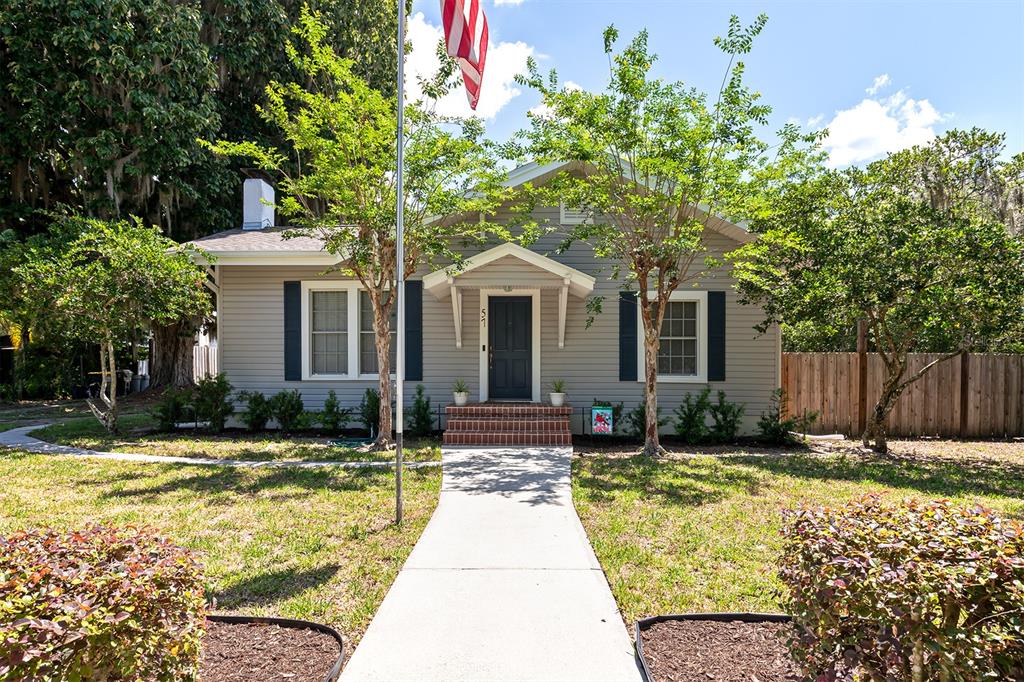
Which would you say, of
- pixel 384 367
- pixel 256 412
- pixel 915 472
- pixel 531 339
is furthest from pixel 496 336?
pixel 915 472

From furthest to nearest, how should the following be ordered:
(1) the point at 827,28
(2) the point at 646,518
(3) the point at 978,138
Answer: (3) the point at 978,138
(1) the point at 827,28
(2) the point at 646,518

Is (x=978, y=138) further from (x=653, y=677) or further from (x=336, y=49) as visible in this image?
(x=336, y=49)

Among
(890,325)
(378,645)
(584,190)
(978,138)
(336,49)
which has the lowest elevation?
(378,645)

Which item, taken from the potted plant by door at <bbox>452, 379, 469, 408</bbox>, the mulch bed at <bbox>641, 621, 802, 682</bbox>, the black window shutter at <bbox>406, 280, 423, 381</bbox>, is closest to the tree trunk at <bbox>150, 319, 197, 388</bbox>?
the black window shutter at <bbox>406, 280, 423, 381</bbox>

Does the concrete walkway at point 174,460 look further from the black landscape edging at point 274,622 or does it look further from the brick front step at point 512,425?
the black landscape edging at point 274,622

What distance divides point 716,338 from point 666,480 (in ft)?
14.0

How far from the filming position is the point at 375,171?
317 inches

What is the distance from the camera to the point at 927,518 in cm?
246

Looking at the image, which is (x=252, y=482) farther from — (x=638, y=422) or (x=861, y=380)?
(x=861, y=380)

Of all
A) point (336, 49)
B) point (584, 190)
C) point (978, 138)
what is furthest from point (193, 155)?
point (978, 138)

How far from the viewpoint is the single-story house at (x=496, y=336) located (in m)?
10.7

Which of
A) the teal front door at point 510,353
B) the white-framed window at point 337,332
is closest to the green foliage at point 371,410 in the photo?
the white-framed window at point 337,332

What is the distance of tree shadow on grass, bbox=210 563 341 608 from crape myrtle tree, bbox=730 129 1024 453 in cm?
698

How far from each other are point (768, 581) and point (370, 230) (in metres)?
6.70
